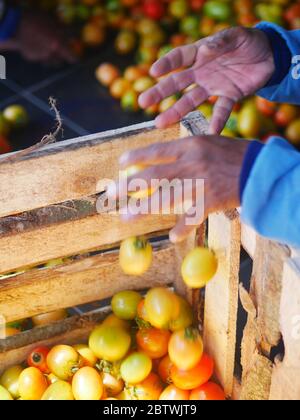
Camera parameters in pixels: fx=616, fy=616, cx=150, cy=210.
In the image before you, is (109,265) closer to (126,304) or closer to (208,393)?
(126,304)

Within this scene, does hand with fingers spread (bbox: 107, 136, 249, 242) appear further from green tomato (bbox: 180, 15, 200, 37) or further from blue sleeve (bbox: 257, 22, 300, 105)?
green tomato (bbox: 180, 15, 200, 37)

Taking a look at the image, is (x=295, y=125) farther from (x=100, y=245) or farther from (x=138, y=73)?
(x=100, y=245)

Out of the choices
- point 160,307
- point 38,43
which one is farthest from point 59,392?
point 38,43

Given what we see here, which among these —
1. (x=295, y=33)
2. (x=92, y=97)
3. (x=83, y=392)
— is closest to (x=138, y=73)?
(x=92, y=97)

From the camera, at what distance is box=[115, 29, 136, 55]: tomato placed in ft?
9.96

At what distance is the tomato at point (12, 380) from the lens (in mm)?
1533

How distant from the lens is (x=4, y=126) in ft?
8.49

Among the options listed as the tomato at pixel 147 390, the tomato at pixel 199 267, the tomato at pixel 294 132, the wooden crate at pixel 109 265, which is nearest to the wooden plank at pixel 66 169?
the wooden crate at pixel 109 265

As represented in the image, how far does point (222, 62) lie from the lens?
4.64 ft

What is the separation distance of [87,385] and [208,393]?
0.94ft

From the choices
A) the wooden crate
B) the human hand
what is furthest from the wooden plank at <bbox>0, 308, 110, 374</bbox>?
the human hand

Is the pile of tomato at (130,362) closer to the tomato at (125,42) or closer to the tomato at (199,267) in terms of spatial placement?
the tomato at (199,267)

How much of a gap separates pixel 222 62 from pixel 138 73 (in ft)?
4.64

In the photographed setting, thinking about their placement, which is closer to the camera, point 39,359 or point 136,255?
point 136,255
